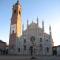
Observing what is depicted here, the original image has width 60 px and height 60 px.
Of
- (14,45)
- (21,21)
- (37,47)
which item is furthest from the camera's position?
(21,21)

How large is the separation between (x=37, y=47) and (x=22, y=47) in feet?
17.3

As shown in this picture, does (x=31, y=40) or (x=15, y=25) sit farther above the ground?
(x=15, y=25)

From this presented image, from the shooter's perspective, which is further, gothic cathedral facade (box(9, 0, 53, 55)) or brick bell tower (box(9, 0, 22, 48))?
brick bell tower (box(9, 0, 22, 48))

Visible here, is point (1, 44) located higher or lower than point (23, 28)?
lower

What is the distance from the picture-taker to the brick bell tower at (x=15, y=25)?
49.7m

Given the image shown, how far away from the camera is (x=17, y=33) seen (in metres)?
49.8

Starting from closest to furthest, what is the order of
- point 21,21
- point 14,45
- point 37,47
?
point 37,47 < point 14,45 < point 21,21

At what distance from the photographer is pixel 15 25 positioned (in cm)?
5069

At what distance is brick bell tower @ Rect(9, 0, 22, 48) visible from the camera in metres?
49.7

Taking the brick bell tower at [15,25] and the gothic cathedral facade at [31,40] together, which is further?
the brick bell tower at [15,25]

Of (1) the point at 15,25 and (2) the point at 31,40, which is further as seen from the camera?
(1) the point at 15,25

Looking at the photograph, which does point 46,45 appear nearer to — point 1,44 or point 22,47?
point 22,47

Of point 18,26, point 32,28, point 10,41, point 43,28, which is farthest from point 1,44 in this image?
point 43,28

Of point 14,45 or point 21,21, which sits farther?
point 21,21
